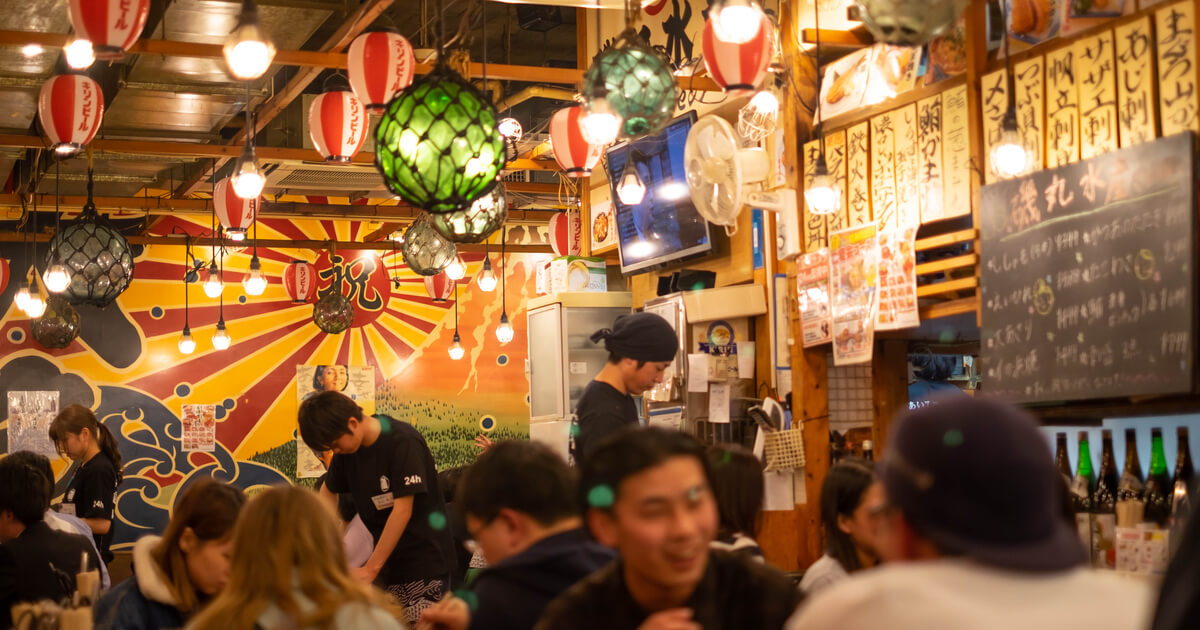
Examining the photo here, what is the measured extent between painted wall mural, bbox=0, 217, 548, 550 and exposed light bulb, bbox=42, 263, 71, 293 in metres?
6.44

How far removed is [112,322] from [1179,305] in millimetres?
12089

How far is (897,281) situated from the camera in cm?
579

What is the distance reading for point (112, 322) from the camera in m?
13.8

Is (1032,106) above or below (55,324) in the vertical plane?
above

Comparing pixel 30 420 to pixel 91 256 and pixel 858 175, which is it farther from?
pixel 858 175

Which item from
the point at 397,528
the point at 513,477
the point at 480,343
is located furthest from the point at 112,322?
the point at 513,477

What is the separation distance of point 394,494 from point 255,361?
9.26 metres

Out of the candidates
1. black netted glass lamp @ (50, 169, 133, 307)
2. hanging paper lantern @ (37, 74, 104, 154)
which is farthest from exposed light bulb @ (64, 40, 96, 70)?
black netted glass lamp @ (50, 169, 133, 307)

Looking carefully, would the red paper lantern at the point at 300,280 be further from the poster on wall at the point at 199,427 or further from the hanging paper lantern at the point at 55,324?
the hanging paper lantern at the point at 55,324

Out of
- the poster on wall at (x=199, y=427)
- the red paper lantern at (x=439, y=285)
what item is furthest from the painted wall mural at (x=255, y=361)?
the red paper lantern at (x=439, y=285)

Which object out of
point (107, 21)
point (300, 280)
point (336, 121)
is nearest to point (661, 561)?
point (107, 21)

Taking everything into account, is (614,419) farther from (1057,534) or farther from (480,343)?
(480,343)

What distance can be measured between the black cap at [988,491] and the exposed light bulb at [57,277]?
21.6 feet

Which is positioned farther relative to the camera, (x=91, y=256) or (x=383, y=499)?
(x=91, y=256)
